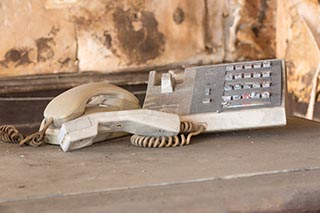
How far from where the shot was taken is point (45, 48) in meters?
1.70

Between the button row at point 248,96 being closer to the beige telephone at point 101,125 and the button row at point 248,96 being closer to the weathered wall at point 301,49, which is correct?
the beige telephone at point 101,125

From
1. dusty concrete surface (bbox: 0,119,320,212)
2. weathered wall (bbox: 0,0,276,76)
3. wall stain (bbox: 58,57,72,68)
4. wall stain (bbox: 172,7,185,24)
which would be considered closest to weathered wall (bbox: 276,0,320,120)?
weathered wall (bbox: 0,0,276,76)

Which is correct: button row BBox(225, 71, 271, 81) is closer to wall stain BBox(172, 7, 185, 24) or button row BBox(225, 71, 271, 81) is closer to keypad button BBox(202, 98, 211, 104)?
keypad button BBox(202, 98, 211, 104)

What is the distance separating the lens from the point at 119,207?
1.98 feet

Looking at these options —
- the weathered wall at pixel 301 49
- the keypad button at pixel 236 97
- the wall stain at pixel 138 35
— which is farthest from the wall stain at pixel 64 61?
the keypad button at pixel 236 97

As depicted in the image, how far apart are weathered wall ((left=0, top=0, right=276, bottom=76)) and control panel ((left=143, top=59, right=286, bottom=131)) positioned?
67cm

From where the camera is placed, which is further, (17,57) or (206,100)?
(17,57)

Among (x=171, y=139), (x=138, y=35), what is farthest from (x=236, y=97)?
(x=138, y=35)

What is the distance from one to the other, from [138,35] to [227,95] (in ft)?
2.66

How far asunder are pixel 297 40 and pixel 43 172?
1.14 metres

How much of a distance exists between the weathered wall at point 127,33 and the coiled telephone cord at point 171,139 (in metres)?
0.80

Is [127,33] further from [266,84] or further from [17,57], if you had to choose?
[266,84]

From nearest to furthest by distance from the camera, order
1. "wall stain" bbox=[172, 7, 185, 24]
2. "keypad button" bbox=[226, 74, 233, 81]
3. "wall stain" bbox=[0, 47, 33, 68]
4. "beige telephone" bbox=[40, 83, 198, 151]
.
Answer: "beige telephone" bbox=[40, 83, 198, 151], "keypad button" bbox=[226, 74, 233, 81], "wall stain" bbox=[0, 47, 33, 68], "wall stain" bbox=[172, 7, 185, 24]

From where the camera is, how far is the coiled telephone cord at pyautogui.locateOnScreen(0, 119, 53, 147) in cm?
100
